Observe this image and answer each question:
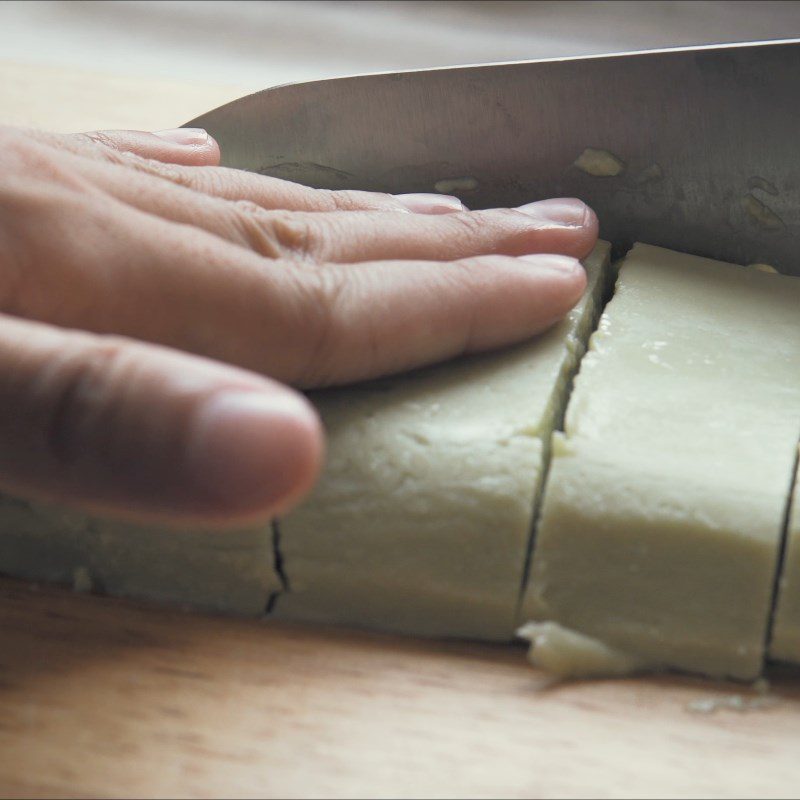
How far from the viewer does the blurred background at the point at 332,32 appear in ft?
7.50

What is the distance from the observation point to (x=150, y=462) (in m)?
0.75

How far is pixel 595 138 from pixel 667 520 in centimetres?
68

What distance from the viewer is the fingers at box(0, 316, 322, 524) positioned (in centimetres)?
73

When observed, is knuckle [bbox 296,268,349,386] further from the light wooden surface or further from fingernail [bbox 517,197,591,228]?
the light wooden surface

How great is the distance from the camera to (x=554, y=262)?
1256 millimetres

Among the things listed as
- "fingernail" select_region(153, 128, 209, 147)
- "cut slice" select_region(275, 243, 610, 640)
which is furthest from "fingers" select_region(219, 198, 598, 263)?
"fingernail" select_region(153, 128, 209, 147)

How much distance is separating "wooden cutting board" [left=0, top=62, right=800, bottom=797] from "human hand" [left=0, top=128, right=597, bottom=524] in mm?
262

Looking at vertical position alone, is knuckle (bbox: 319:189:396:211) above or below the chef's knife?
below

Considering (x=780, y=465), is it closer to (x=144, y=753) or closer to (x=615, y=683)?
(x=615, y=683)

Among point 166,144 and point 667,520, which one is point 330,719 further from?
point 166,144

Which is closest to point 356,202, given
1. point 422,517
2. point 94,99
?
point 422,517

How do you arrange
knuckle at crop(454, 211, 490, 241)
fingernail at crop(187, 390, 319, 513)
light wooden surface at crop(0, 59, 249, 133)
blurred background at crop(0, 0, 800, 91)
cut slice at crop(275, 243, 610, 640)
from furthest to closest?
1. blurred background at crop(0, 0, 800, 91)
2. light wooden surface at crop(0, 59, 249, 133)
3. knuckle at crop(454, 211, 490, 241)
4. cut slice at crop(275, 243, 610, 640)
5. fingernail at crop(187, 390, 319, 513)

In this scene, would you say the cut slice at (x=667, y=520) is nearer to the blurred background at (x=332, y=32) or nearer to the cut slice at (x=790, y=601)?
the cut slice at (x=790, y=601)

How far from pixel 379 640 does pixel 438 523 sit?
15cm
